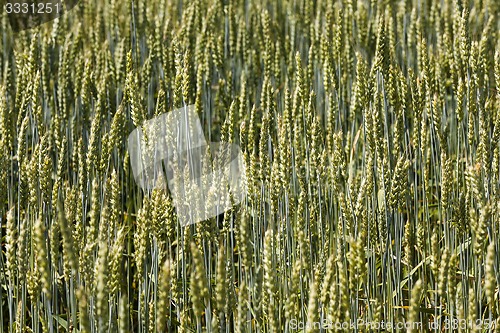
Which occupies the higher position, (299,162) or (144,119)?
(144,119)

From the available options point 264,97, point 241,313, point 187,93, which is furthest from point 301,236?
point 264,97

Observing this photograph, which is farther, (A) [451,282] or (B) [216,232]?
A: (B) [216,232]

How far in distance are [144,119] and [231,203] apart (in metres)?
0.29

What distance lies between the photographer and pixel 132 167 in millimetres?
2273

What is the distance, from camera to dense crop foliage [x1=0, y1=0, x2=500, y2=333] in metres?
1.28

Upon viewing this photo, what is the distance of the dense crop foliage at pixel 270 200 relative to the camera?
1279 mm

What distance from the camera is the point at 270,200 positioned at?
1.56 metres

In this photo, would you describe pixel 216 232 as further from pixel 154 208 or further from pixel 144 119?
pixel 144 119

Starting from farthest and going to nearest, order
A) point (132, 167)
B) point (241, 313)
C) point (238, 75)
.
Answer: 1. point (238, 75)
2. point (132, 167)
3. point (241, 313)

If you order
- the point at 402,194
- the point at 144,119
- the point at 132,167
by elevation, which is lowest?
the point at 132,167

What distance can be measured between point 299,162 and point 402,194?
11.6 inches

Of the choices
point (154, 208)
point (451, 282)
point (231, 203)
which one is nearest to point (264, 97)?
point (231, 203)

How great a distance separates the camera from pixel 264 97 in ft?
7.01

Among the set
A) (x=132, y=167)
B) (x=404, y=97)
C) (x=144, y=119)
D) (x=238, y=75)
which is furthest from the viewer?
(x=238, y=75)
